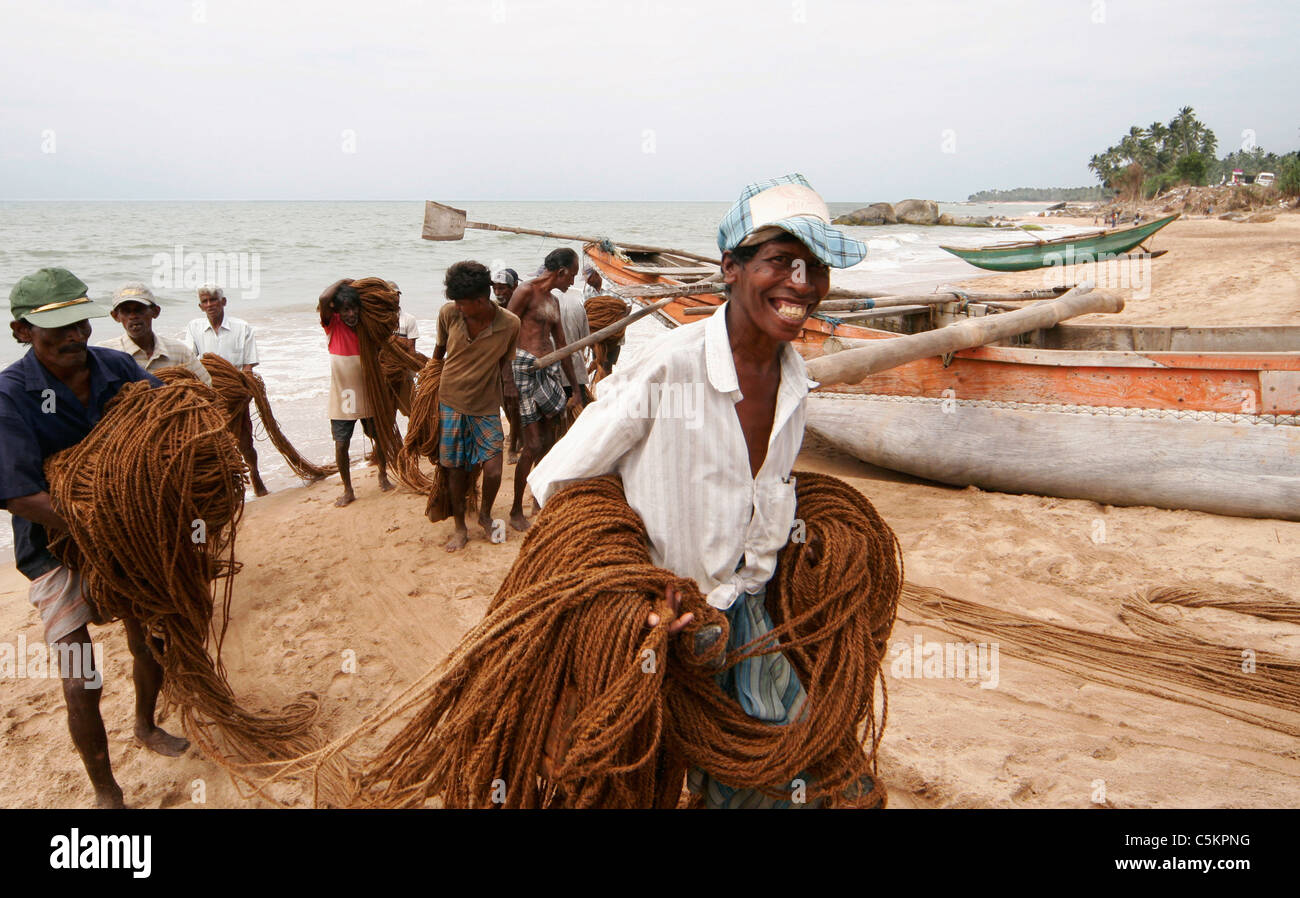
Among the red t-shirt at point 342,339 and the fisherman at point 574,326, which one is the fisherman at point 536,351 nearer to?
the fisherman at point 574,326

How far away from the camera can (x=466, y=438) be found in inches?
187

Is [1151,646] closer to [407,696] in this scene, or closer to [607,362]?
[407,696]

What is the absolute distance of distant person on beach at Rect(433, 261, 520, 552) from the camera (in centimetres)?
466

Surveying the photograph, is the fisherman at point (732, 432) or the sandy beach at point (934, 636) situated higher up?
the fisherman at point (732, 432)

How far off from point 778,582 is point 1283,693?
2.51m

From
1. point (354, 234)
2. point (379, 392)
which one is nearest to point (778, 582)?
point (379, 392)

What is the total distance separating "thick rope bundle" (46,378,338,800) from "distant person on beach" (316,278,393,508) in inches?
108

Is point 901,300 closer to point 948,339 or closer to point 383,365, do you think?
point 948,339

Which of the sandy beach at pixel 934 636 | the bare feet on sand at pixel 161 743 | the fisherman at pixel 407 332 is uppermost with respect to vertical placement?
the fisherman at pixel 407 332

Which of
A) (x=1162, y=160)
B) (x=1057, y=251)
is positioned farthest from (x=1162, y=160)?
(x=1057, y=251)

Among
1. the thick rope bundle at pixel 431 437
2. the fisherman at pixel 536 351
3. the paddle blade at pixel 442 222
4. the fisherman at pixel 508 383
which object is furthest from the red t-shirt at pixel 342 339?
the paddle blade at pixel 442 222

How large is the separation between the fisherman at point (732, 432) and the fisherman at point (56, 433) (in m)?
1.71

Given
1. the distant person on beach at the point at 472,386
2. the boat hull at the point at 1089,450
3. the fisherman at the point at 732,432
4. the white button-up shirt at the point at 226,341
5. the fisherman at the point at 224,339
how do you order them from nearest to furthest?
the fisherman at the point at 732,432 → the boat hull at the point at 1089,450 → the distant person on beach at the point at 472,386 → the fisherman at the point at 224,339 → the white button-up shirt at the point at 226,341

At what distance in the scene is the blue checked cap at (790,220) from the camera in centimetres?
144
